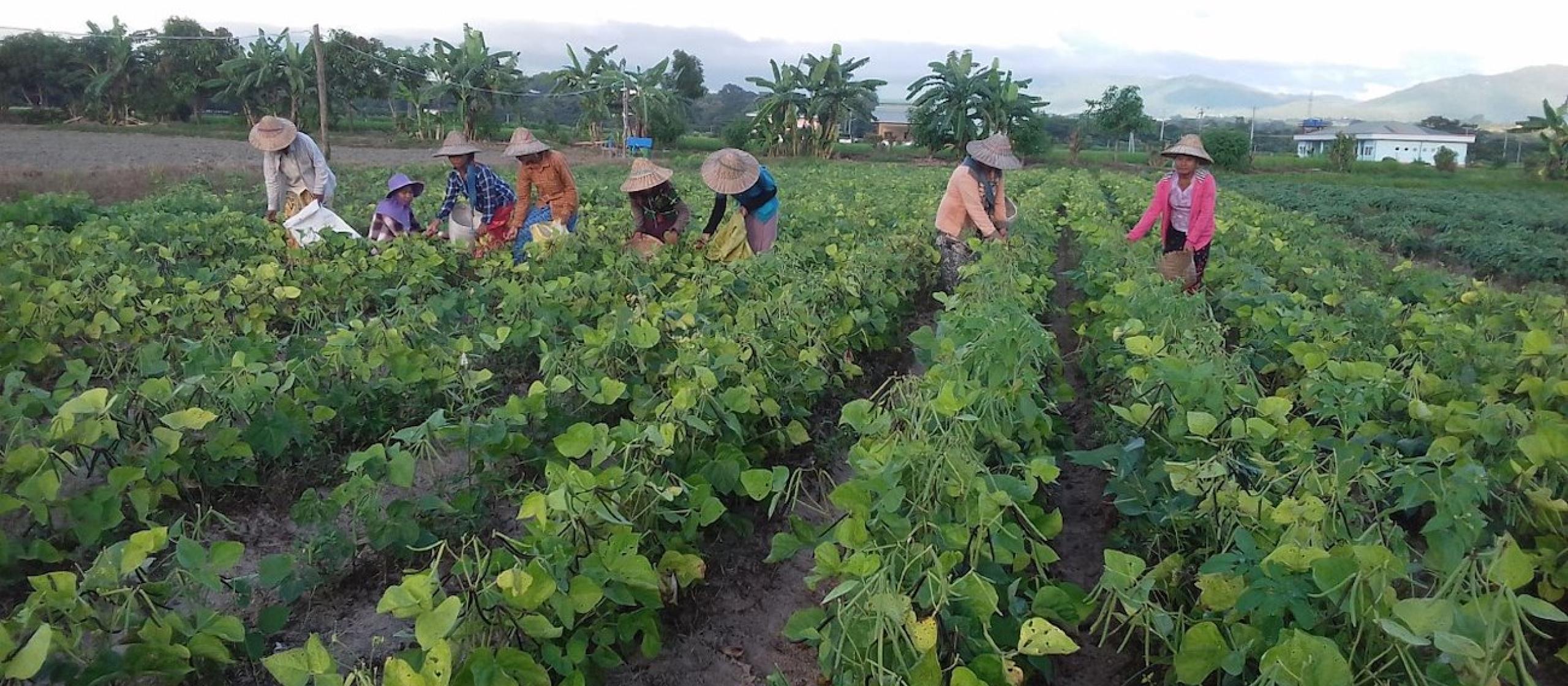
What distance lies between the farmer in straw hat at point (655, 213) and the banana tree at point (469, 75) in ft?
104

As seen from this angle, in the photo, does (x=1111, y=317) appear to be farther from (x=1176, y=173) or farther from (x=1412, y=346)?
(x=1176, y=173)

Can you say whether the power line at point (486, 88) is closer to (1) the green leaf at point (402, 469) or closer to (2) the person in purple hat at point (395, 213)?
(2) the person in purple hat at point (395, 213)

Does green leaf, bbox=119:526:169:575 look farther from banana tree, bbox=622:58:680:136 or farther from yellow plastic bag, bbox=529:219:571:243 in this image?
banana tree, bbox=622:58:680:136

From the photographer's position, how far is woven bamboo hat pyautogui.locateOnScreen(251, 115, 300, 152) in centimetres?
678

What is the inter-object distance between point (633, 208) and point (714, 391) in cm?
347

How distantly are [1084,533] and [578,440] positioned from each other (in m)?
2.01

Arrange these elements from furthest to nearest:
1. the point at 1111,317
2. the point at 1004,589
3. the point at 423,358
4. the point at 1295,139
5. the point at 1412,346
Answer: the point at 1295,139 < the point at 1111,317 < the point at 1412,346 < the point at 423,358 < the point at 1004,589

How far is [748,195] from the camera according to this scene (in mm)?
6309

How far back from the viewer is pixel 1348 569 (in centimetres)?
179

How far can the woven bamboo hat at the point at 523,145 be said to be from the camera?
636 cm

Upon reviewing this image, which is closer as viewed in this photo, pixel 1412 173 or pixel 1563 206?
pixel 1563 206

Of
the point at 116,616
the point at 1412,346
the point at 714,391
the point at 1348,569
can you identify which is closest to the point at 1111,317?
the point at 1412,346

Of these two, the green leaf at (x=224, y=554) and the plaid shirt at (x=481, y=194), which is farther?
the plaid shirt at (x=481, y=194)

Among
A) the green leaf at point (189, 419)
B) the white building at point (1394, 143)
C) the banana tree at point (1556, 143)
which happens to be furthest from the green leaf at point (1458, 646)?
the white building at point (1394, 143)
